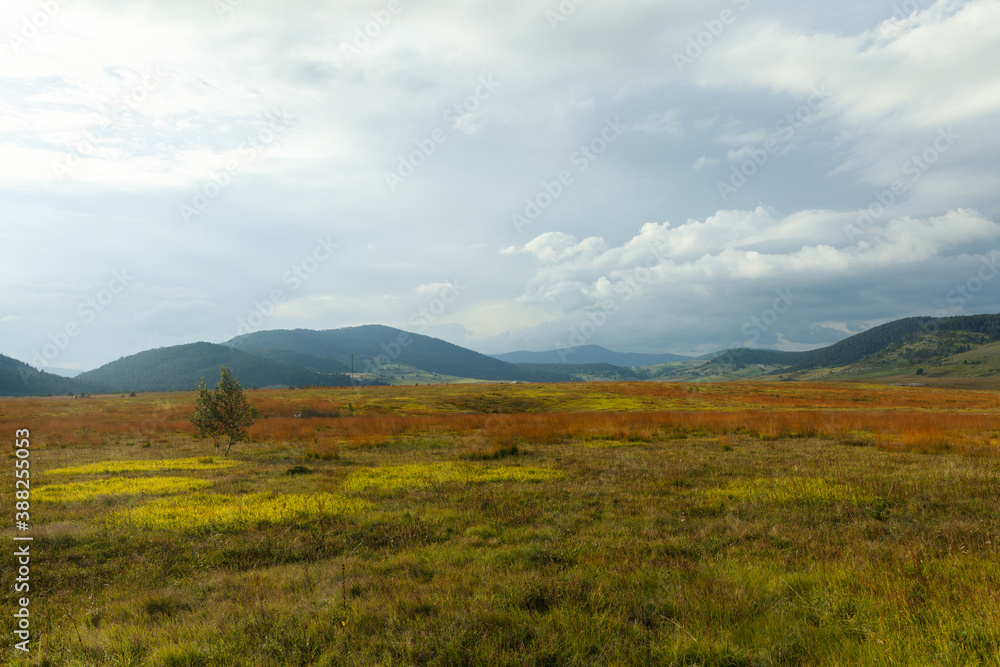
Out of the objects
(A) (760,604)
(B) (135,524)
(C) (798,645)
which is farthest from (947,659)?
(B) (135,524)

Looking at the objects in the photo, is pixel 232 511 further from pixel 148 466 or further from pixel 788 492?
pixel 788 492

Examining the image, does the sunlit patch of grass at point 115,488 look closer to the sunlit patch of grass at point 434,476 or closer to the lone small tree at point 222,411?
the sunlit patch of grass at point 434,476

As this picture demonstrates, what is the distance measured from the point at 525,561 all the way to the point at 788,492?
8.68m

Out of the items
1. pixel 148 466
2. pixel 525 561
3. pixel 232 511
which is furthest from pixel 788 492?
pixel 148 466

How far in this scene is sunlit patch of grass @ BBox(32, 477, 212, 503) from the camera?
43.9 feet

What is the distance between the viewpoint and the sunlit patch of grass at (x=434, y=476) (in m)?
14.6

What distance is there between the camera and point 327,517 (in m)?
10.9

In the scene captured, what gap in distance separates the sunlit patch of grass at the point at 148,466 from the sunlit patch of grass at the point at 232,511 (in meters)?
6.96

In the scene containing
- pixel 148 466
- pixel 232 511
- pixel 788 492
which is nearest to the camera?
pixel 232 511

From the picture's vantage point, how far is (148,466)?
63.1ft

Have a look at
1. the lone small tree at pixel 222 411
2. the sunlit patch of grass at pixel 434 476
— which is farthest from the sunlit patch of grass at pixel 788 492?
the lone small tree at pixel 222 411

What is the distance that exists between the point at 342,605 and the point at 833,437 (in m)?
26.6

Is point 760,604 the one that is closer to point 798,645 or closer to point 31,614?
point 798,645

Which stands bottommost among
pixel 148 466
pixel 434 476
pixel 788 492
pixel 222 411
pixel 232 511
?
pixel 788 492
